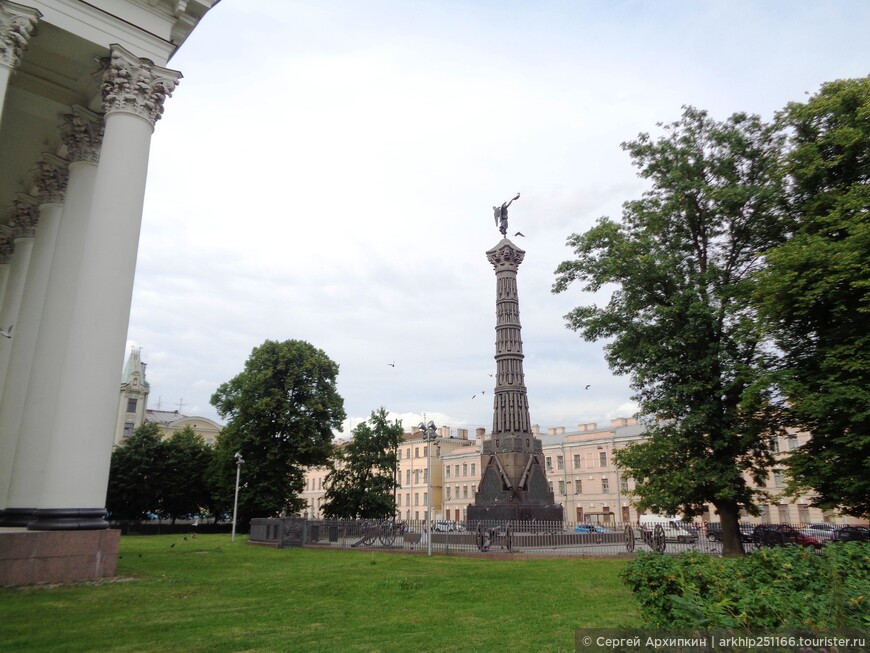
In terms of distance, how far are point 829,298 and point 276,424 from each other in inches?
1397

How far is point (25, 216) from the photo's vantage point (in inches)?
740

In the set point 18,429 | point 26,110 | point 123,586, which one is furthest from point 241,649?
point 26,110

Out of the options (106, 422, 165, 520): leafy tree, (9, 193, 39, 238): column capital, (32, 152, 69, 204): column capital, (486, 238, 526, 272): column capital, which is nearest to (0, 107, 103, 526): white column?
Result: (32, 152, 69, 204): column capital

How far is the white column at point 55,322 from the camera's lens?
515 inches

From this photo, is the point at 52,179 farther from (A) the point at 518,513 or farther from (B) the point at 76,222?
(A) the point at 518,513

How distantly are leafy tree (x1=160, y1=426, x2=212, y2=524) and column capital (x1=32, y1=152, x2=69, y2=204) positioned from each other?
3875 cm

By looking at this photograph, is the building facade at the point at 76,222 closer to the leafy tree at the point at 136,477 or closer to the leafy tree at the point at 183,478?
the leafy tree at the point at 136,477

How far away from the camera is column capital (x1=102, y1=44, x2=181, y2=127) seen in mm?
13617

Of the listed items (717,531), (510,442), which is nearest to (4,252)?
(510,442)

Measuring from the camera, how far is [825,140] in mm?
19109

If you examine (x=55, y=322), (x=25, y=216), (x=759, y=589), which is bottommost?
(x=759, y=589)

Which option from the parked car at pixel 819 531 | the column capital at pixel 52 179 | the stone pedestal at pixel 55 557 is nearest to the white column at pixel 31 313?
the column capital at pixel 52 179

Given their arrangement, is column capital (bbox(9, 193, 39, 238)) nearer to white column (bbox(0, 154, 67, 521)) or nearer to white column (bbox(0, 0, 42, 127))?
white column (bbox(0, 154, 67, 521))

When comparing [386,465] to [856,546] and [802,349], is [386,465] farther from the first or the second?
→ [856,546]
